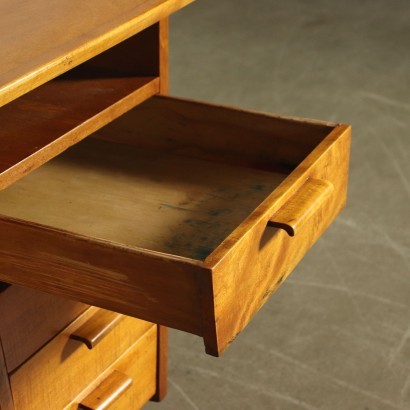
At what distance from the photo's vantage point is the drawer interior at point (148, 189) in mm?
1126

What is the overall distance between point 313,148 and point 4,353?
466 millimetres

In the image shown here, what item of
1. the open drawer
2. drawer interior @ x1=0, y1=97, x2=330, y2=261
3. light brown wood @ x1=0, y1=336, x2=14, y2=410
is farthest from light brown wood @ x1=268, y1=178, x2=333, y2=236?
light brown wood @ x1=0, y1=336, x2=14, y2=410

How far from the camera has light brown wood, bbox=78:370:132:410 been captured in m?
1.25

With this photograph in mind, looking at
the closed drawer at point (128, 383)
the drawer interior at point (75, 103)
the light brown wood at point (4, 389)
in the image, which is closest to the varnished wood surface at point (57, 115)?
the drawer interior at point (75, 103)

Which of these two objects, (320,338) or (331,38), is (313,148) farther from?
(331,38)

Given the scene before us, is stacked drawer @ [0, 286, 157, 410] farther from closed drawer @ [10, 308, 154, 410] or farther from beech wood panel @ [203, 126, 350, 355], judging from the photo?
beech wood panel @ [203, 126, 350, 355]

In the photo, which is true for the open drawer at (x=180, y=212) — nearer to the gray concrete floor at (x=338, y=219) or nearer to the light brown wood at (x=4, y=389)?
the light brown wood at (x=4, y=389)

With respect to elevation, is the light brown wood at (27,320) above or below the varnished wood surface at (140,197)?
below

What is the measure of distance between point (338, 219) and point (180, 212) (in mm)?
963

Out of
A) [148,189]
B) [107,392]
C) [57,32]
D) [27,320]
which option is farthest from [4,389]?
[57,32]

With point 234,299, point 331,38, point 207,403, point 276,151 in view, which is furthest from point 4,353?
point 331,38

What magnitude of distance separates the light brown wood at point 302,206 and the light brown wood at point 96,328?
336 mm

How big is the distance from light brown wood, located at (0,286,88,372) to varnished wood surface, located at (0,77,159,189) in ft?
0.49

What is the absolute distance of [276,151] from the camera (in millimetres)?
1235
